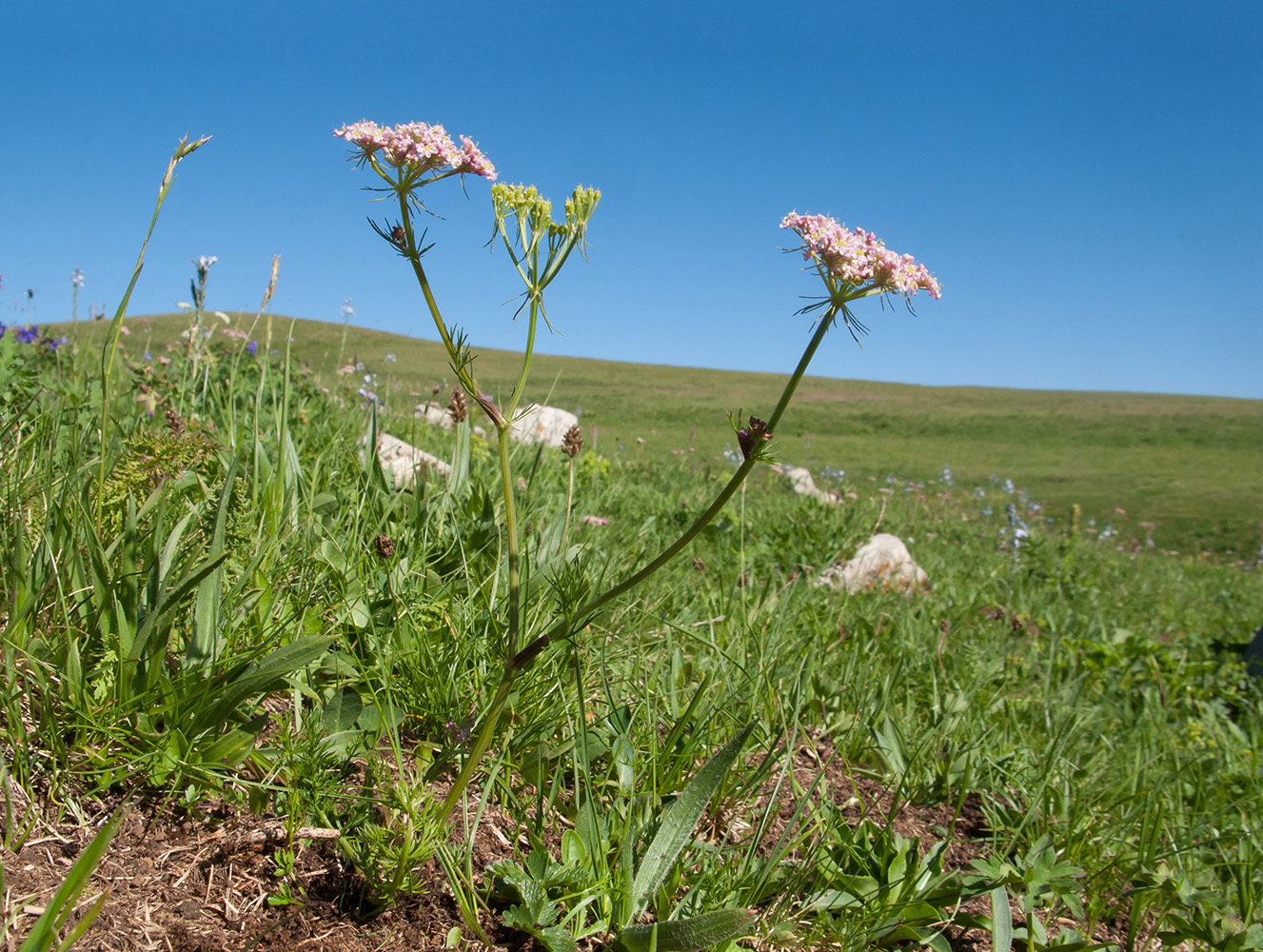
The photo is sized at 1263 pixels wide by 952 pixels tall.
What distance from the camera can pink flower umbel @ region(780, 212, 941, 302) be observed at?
1.33 meters

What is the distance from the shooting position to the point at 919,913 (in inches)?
66.4

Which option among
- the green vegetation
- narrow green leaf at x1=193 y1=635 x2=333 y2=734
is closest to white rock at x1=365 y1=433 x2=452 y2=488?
the green vegetation

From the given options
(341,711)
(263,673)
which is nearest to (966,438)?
(341,711)

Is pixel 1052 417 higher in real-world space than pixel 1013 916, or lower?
higher

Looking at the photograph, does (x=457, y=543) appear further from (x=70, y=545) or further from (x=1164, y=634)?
(x=1164, y=634)

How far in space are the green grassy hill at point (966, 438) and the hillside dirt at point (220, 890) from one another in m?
1.18

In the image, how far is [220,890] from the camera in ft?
5.06

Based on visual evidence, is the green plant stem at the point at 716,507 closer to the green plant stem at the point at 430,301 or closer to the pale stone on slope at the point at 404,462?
the green plant stem at the point at 430,301

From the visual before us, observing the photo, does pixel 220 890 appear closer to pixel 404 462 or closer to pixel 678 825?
pixel 678 825

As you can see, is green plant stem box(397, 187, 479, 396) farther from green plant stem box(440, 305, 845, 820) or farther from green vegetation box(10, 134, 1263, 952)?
green plant stem box(440, 305, 845, 820)

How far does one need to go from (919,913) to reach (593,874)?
739 mm

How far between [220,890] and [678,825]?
37.3 inches

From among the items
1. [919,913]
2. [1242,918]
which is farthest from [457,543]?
[1242,918]

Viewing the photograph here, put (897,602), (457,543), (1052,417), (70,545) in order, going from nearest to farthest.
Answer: (70,545), (457,543), (897,602), (1052,417)
